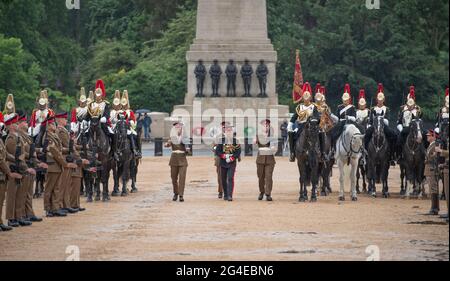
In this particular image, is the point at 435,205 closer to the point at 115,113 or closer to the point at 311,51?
the point at 115,113

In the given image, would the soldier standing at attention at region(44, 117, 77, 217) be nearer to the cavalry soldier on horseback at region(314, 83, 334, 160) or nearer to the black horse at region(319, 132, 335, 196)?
the cavalry soldier on horseback at region(314, 83, 334, 160)

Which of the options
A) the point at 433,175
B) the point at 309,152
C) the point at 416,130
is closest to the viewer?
the point at 433,175

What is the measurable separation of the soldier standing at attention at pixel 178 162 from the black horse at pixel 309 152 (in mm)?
2637

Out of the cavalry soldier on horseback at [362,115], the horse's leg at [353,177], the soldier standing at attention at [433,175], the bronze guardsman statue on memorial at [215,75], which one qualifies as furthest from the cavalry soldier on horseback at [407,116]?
the bronze guardsman statue on memorial at [215,75]

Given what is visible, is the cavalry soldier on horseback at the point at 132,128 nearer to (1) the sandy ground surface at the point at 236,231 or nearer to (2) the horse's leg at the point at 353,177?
(1) the sandy ground surface at the point at 236,231

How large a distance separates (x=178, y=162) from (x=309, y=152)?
2.99 m

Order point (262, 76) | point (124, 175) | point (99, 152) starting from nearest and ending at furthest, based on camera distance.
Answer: point (99, 152), point (124, 175), point (262, 76)

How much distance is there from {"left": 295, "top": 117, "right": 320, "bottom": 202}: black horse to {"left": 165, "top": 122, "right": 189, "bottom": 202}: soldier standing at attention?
8.65 feet

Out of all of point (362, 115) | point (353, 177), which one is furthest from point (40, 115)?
point (362, 115)

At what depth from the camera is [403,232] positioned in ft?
82.1

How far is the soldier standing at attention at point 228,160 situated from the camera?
33.6 m

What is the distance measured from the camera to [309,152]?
33.4 metres
